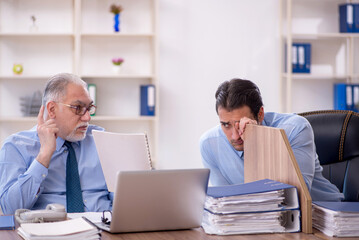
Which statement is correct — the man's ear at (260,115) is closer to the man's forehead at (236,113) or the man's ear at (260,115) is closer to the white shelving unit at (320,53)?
the man's forehead at (236,113)

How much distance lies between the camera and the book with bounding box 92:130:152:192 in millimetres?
1730

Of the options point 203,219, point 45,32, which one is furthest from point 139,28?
point 203,219

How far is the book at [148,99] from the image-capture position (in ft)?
14.7

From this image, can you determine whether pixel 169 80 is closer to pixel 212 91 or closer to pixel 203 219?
pixel 212 91

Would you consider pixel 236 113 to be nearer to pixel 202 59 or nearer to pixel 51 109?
pixel 51 109

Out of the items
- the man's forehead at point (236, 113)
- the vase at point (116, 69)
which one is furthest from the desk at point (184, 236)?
the vase at point (116, 69)

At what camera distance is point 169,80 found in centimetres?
478

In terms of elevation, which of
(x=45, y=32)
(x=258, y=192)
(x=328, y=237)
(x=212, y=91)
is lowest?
(x=328, y=237)

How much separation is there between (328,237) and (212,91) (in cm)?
343

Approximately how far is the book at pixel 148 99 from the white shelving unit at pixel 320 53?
1348 millimetres

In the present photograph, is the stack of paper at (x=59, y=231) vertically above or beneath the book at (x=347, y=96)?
beneath

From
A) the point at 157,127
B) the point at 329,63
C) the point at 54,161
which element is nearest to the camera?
the point at 54,161

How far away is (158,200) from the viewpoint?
59.3 inches

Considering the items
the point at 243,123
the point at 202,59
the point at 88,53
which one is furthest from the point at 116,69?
the point at 243,123
